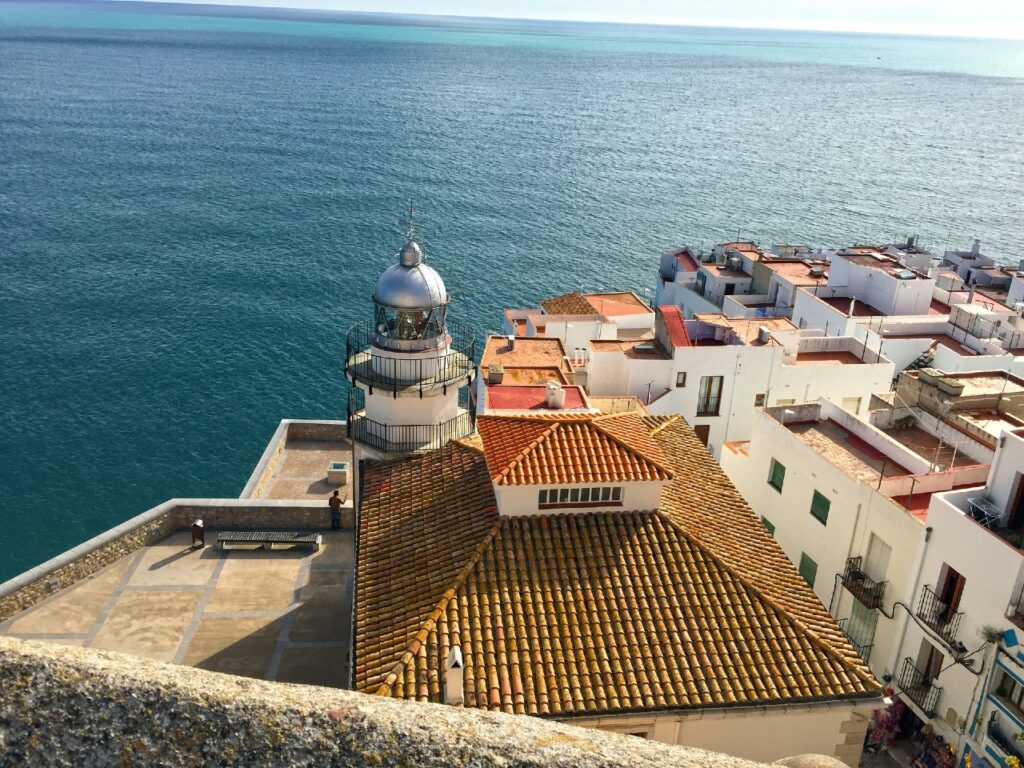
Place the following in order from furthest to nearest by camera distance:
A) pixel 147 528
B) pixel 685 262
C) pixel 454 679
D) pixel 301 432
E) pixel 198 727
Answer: pixel 685 262 < pixel 301 432 < pixel 147 528 < pixel 454 679 < pixel 198 727

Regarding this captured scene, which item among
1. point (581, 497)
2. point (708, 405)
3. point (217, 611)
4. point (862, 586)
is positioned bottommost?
point (217, 611)

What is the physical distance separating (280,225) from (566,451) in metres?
85.7

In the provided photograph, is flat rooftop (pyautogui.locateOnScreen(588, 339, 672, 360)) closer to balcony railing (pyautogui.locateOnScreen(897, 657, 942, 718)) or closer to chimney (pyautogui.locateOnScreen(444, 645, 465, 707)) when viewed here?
balcony railing (pyautogui.locateOnScreen(897, 657, 942, 718))

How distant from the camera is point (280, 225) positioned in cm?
10100

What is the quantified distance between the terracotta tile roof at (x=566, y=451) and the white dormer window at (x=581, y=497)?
1.57 ft

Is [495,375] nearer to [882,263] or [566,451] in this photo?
[566,451]

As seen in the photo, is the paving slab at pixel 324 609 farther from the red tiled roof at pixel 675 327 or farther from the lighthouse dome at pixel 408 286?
the red tiled roof at pixel 675 327

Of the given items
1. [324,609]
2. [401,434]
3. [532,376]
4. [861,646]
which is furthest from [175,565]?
[861,646]

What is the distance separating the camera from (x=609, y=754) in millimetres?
6523

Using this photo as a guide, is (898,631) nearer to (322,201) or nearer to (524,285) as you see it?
(524,285)

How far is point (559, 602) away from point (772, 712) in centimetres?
472

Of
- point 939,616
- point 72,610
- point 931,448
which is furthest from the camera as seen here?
point 931,448

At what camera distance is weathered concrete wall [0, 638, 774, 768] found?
6035 mm

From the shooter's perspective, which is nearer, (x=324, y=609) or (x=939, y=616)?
(x=939, y=616)
